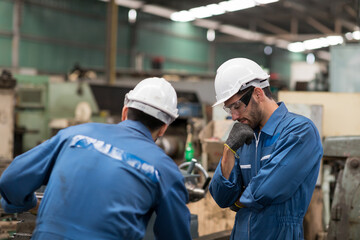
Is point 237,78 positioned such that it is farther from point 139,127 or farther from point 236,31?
point 236,31

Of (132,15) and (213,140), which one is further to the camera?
(132,15)

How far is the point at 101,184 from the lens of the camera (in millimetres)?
1094

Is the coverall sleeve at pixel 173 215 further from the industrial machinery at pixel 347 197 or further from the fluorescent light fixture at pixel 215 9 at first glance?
the fluorescent light fixture at pixel 215 9

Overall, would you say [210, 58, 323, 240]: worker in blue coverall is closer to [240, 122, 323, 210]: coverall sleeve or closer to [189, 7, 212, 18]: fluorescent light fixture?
[240, 122, 323, 210]: coverall sleeve

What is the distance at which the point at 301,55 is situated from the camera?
15656 mm

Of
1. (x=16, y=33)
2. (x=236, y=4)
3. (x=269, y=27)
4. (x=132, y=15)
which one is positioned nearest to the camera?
(x=16, y=33)

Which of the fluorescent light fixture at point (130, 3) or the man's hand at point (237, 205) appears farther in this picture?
the fluorescent light fixture at point (130, 3)

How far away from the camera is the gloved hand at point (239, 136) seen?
148cm

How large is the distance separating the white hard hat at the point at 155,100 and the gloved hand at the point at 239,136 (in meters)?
0.28

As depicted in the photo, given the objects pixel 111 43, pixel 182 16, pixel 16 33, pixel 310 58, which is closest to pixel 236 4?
pixel 182 16

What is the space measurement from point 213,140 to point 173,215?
5.71 feet

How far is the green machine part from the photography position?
19.4 ft

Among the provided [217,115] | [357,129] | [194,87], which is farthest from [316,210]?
[194,87]

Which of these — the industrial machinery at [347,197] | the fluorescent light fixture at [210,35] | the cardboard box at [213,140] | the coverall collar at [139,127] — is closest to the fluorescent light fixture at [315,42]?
the fluorescent light fixture at [210,35]
